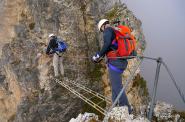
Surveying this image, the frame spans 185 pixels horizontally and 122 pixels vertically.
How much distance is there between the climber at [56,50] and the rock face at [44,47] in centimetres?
91

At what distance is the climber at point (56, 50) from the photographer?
611 inches

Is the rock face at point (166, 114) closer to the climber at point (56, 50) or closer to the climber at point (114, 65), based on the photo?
the climber at point (114, 65)

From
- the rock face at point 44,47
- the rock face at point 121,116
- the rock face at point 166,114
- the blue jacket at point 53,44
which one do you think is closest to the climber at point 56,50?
the blue jacket at point 53,44

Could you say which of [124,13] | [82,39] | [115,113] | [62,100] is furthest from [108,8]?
[115,113]

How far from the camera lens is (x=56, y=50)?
15633 mm

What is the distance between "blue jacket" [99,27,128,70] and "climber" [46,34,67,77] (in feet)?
19.6

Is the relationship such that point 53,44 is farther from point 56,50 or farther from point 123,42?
point 123,42

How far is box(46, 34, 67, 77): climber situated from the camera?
611 inches

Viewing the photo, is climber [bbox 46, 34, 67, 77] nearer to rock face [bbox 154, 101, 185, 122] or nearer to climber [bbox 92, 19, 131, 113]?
climber [bbox 92, 19, 131, 113]

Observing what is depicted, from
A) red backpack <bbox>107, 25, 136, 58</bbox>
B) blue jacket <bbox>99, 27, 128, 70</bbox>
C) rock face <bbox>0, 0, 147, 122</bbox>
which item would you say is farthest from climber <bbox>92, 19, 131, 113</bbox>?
rock face <bbox>0, 0, 147, 122</bbox>

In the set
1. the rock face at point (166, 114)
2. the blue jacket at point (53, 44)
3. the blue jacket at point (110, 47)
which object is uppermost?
the blue jacket at point (110, 47)

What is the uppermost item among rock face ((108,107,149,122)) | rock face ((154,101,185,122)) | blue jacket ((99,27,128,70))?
blue jacket ((99,27,128,70))

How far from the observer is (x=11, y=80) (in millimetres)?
18859

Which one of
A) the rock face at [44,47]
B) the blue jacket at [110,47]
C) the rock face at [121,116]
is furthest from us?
the rock face at [44,47]
